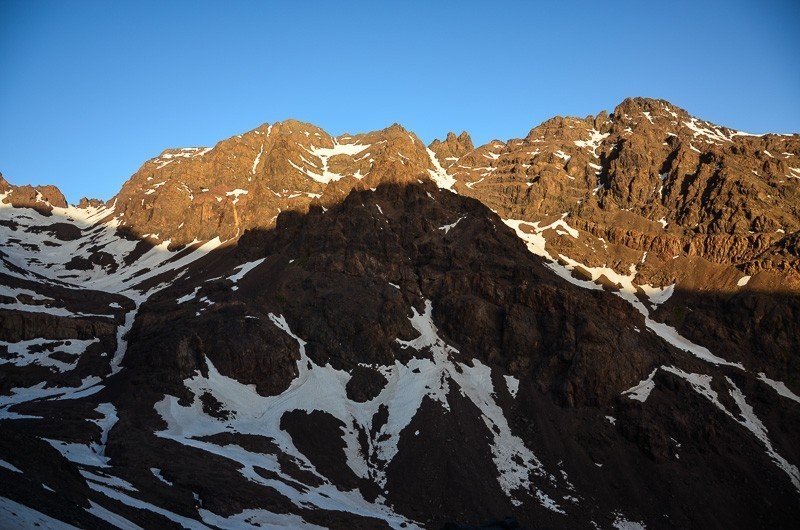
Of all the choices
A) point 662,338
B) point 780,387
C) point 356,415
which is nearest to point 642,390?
point 662,338

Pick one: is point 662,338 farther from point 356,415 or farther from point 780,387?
point 356,415

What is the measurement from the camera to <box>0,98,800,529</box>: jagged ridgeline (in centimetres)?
7231

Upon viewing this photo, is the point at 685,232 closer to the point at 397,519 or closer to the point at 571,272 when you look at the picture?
the point at 571,272

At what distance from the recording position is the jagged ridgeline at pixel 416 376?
237 ft

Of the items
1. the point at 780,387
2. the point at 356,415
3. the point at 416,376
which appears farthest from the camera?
the point at 780,387

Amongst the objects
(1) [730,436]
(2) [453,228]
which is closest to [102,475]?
(1) [730,436]

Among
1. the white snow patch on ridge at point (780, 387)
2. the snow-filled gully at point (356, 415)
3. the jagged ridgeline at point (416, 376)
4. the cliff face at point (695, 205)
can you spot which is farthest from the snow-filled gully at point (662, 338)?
the snow-filled gully at point (356, 415)

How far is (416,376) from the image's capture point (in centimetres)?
10788

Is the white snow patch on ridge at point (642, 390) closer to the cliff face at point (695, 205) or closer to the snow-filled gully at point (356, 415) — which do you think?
the snow-filled gully at point (356, 415)

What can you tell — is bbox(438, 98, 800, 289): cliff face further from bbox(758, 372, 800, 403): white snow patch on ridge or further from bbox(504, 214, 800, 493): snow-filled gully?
bbox(758, 372, 800, 403): white snow patch on ridge

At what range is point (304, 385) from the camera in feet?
341


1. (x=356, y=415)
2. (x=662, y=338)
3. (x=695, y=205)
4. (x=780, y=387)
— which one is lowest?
(x=356, y=415)

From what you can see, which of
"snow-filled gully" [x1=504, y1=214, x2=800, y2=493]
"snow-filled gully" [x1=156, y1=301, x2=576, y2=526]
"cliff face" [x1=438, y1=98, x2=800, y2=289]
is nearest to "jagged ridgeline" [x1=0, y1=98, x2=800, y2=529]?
"snow-filled gully" [x1=156, y1=301, x2=576, y2=526]

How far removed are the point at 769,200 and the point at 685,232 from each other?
77.2 feet
